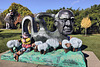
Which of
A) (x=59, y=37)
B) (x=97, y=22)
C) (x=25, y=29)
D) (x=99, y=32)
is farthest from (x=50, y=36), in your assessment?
(x=99, y=32)

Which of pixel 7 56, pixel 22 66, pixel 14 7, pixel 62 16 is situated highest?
pixel 14 7

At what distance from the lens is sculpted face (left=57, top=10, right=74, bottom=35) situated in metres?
3.64

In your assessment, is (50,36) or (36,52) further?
(50,36)

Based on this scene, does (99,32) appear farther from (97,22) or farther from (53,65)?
(53,65)

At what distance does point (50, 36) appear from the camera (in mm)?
4211

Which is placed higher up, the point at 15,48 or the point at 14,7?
the point at 14,7

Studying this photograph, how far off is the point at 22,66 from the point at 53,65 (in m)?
1.14

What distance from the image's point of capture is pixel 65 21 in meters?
3.73

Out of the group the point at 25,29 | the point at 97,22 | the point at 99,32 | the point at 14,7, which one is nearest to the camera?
the point at 25,29

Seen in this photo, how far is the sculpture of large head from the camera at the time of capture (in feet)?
12.0

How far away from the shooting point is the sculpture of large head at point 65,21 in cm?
365

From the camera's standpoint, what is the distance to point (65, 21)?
3730mm

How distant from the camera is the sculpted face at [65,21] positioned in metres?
3.64

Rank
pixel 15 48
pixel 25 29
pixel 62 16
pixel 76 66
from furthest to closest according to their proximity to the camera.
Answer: pixel 25 29
pixel 15 48
pixel 62 16
pixel 76 66
